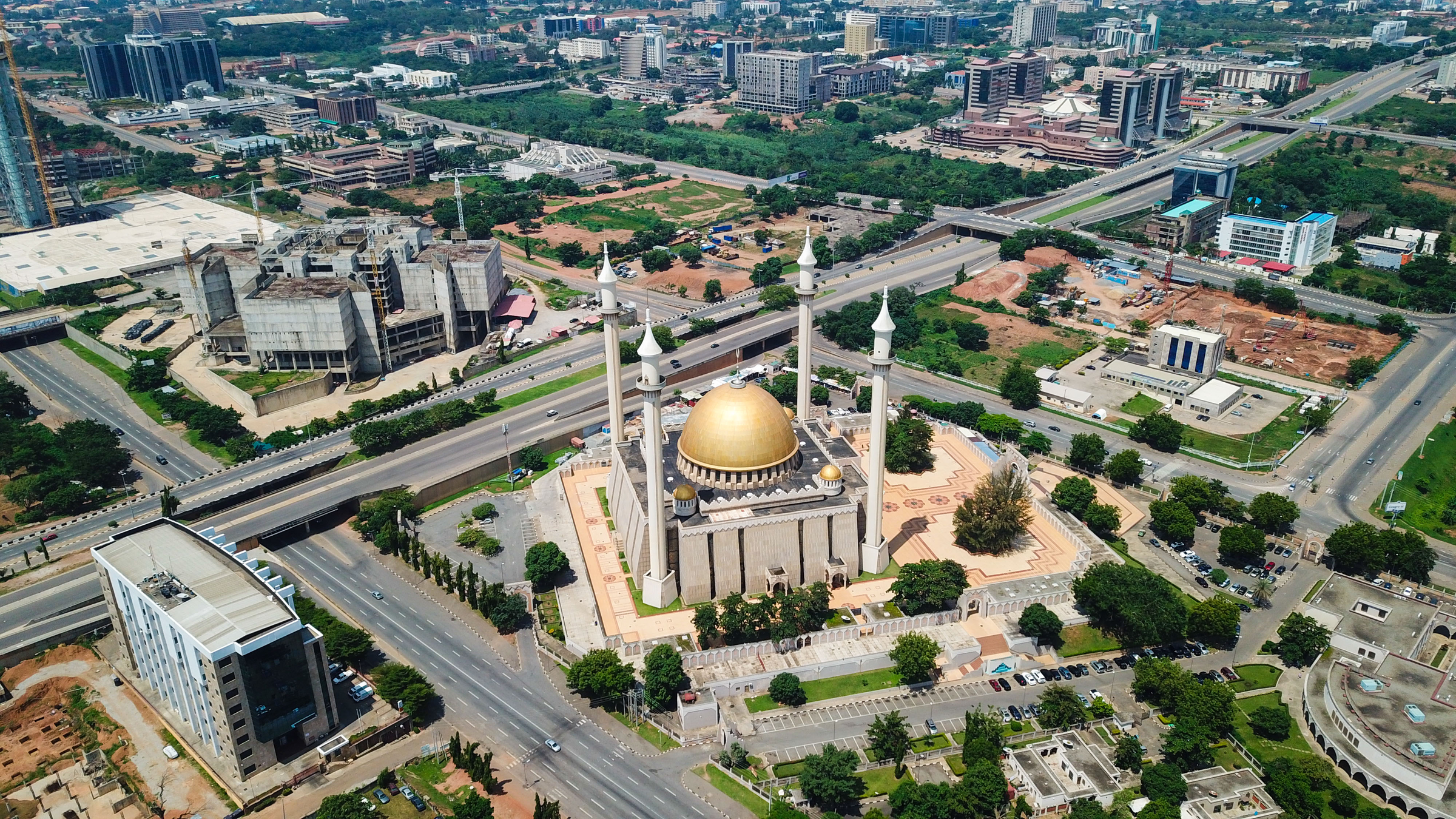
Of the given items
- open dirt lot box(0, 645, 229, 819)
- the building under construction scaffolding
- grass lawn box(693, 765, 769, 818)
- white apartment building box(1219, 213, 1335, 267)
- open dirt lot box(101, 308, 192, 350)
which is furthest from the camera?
white apartment building box(1219, 213, 1335, 267)

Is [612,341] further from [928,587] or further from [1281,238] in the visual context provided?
[1281,238]

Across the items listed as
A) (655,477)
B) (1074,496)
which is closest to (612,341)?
(655,477)

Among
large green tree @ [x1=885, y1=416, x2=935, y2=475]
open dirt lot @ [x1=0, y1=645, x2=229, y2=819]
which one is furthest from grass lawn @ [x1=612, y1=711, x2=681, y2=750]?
large green tree @ [x1=885, y1=416, x2=935, y2=475]

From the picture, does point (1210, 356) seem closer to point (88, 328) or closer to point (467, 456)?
point (467, 456)

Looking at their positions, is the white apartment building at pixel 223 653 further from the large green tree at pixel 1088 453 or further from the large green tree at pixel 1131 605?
the large green tree at pixel 1088 453

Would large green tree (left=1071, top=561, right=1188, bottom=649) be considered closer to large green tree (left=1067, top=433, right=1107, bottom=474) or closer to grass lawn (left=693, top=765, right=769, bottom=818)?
large green tree (left=1067, top=433, right=1107, bottom=474)

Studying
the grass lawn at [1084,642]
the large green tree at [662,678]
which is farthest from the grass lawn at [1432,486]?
the large green tree at [662,678]
